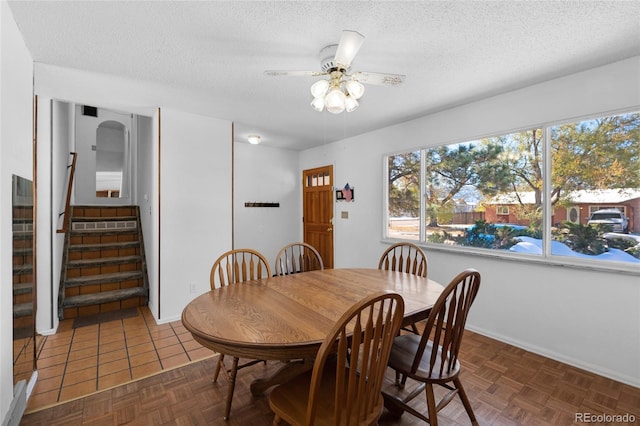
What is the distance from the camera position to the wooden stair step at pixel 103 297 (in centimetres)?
326

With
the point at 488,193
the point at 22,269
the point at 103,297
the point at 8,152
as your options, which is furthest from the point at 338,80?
the point at 103,297

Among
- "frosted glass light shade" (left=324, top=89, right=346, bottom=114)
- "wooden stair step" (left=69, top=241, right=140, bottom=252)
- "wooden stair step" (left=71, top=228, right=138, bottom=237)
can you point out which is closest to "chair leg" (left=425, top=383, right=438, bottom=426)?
"frosted glass light shade" (left=324, top=89, right=346, bottom=114)

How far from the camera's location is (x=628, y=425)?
66.7 inches

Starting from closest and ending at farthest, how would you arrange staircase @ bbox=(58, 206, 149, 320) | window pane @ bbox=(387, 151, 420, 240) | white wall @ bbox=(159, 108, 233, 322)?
white wall @ bbox=(159, 108, 233, 322)
staircase @ bbox=(58, 206, 149, 320)
window pane @ bbox=(387, 151, 420, 240)

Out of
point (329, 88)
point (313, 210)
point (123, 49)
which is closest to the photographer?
point (329, 88)

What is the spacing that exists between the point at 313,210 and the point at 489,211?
2.89 meters

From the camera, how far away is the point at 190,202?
3.33 meters

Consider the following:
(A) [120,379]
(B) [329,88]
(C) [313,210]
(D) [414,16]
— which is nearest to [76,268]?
(A) [120,379]

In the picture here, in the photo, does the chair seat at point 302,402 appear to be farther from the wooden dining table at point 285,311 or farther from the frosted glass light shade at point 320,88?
the frosted glass light shade at point 320,88

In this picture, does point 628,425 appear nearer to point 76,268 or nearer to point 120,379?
point 120,379

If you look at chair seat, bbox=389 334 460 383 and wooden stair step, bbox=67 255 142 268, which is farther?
wooden stair step, bbox=67 255 142 268

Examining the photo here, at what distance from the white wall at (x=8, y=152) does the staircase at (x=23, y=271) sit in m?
0.08

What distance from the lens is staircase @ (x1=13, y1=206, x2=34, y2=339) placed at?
66.1 inches

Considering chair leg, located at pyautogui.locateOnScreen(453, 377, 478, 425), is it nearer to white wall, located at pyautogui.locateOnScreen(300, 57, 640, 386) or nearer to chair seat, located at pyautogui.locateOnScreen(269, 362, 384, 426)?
chair seat, located at pyautogui.locateOnScreen(269, 362, 384, 426)
